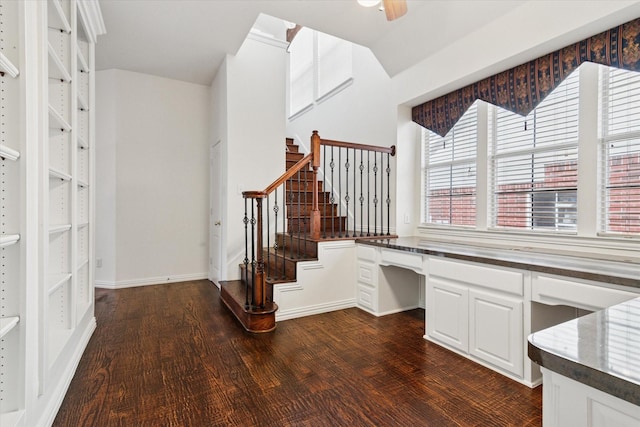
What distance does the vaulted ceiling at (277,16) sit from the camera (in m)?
2.96

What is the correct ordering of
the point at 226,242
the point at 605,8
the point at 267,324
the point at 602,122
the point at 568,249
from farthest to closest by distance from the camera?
the point at 226,242 < the point at 267,324 < the point at 568,249 < the point at 602,122 < the point at 605,8

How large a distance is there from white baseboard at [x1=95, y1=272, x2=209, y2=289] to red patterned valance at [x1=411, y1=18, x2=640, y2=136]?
4.02 metres

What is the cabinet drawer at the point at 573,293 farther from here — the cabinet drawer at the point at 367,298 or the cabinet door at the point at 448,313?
the cabinet drawer at the point at 367,298

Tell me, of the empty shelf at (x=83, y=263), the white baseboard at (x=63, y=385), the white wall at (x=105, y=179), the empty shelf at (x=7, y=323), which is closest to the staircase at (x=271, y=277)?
the white baseboard at (x=63, y=385)

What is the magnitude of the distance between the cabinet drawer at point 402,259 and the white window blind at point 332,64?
110 inches

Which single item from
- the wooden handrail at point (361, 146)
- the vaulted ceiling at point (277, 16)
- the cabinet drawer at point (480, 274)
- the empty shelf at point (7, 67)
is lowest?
the cabinet drawer at point (480, 274)

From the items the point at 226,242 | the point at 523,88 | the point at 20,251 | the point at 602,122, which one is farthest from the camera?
the point at 226,242

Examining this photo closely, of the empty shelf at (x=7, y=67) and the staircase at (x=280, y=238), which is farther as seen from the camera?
the staircase at (x=280, y=238)

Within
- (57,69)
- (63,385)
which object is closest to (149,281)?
(63,385)

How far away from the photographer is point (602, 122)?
231 cm

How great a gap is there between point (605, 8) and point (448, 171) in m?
1.75

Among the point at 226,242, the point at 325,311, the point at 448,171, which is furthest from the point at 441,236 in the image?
the point at 226,242

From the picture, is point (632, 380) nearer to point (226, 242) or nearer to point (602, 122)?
point (602, 122)

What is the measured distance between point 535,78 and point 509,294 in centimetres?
174
